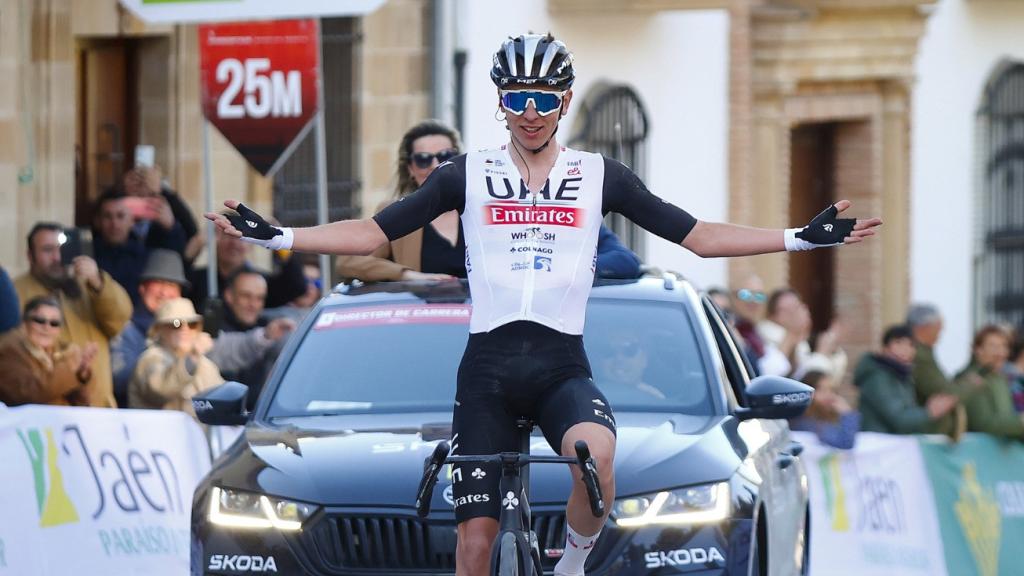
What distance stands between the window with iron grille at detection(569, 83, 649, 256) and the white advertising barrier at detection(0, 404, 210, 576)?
407 inches

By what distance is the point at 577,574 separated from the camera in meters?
7.86

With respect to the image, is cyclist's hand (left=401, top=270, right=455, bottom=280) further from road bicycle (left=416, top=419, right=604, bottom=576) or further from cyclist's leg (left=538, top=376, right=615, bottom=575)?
road bicycle (left=416, top=419, right=604, bottom=576)

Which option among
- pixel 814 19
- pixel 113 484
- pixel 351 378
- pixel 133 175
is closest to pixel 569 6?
pixel 814 19

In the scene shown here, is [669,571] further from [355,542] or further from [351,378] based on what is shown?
[351,378]

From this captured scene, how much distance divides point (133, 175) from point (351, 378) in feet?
17.8

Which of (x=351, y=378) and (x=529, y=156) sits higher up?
(x=529, y=156)

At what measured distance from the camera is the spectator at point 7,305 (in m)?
12.2

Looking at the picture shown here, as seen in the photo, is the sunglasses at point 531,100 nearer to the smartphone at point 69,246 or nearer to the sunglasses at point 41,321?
the sunglasses at point 41,321

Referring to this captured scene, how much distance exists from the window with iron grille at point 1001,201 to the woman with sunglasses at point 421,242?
702 inches

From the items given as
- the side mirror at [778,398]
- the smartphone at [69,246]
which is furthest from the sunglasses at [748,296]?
the side mirror at [778,398]

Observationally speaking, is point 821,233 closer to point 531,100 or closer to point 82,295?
point 531,100

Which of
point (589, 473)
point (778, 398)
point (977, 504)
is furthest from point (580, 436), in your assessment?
point (977, 504)

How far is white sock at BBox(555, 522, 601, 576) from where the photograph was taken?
7.72 meters

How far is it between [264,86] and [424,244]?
134 inches
